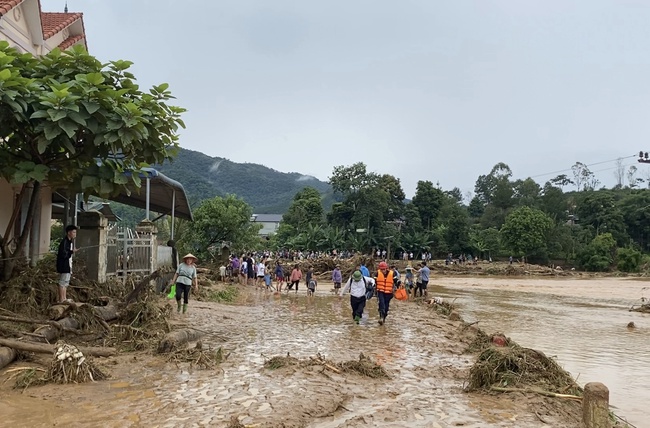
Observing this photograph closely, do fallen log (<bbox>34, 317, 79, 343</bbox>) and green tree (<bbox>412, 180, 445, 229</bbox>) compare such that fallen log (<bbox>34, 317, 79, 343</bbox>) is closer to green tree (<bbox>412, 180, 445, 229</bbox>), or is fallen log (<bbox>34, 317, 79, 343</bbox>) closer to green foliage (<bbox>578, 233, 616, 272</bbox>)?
green foliage (<bbox>578, 233, 616, 272</bbox>)

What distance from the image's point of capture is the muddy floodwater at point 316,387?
221 inches

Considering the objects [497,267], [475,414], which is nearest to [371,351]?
[475,414]

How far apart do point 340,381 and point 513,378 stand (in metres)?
2.38

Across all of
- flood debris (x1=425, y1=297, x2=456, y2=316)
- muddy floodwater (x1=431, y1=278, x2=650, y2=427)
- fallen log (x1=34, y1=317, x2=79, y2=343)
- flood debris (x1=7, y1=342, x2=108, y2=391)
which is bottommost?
muddy floodwater (x1=431, y1=278, x2=650, y2=427)

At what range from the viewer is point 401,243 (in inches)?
2635

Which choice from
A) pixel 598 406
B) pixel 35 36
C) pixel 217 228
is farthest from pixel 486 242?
pixel 598 406

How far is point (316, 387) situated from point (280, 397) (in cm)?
68

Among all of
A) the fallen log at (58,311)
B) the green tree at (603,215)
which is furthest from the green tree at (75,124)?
the green tree at (603,215)

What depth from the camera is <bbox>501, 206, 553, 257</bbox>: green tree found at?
62.4m

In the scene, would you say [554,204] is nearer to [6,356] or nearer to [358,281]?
[358,281]

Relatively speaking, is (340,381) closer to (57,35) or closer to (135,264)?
(135,264)

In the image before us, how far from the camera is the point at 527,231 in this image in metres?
62.9

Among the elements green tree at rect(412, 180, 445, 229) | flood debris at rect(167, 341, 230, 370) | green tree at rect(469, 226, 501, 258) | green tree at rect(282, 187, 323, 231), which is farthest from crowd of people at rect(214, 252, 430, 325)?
green tree at rect(412, 180, 445, 229)

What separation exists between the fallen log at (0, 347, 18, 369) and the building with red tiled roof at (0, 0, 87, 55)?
8436 millimetres
